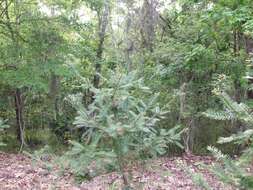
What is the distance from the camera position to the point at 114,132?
9.06ft

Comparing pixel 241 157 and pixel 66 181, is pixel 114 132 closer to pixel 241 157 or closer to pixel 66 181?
pixel 241 157

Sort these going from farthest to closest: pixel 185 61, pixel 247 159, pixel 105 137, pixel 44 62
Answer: pixel 44 62 < pixel 185 61 < pixel 105 137 < pixel 247 159

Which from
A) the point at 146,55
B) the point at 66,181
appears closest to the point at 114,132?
the point at 66,181

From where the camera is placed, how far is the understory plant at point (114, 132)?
113 inches

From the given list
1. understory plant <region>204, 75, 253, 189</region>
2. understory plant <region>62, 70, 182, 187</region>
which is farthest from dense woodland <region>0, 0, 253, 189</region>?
understory plant <region>204, 75, 253, 189</region>

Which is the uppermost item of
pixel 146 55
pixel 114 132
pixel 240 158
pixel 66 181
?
pixel 146 55

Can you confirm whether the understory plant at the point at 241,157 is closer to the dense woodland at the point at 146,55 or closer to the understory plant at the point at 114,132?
the understory plant at the point at 114,132

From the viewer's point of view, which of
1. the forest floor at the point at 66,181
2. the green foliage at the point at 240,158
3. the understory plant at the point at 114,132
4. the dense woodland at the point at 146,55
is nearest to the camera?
the green foliage at the point at 240,158

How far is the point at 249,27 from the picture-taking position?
532 cm

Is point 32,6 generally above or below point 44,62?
above

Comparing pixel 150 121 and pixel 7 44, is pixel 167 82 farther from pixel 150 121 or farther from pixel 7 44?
pixel 150 121

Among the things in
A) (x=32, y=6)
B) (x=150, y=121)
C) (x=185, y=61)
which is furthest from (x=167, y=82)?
(x=150, y=121)

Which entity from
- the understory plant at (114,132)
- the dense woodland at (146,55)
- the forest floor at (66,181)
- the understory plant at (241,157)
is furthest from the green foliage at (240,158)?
the dense woodland at (146,55)

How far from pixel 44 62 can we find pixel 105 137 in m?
6.09
